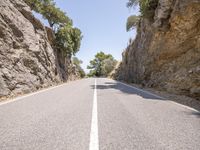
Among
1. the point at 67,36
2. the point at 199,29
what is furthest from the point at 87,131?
the point at 67,36

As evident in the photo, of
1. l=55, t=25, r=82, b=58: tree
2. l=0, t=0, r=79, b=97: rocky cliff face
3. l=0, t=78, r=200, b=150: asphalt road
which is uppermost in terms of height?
l=55, t=25, r=82, b=58: tree

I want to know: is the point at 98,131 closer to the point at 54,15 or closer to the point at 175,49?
the point at 175,49

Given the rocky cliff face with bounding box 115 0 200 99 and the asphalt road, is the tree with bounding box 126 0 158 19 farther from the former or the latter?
the asphalt road

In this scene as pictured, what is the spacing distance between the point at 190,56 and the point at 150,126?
11.4 metres

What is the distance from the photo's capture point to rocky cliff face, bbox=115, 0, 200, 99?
13000 mm

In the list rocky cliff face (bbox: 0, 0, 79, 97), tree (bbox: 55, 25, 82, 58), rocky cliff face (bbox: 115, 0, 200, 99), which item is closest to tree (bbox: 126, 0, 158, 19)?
rocky cliff face (bbox: 115, 0, 200, 99)

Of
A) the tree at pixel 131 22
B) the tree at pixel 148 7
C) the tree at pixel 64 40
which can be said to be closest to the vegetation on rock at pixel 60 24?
the tree at pixel 64 40

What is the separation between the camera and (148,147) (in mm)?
3623

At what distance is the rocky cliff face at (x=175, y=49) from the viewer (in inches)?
512

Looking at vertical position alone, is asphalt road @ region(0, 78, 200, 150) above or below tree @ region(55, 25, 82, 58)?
below

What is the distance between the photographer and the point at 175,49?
1730 centimetres

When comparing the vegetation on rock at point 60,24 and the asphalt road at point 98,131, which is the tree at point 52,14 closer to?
the vegetation on rock at point 60,24

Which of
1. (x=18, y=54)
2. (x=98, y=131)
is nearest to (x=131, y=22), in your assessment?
(x=18, y=54)

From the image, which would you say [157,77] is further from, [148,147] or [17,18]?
[148,147]
